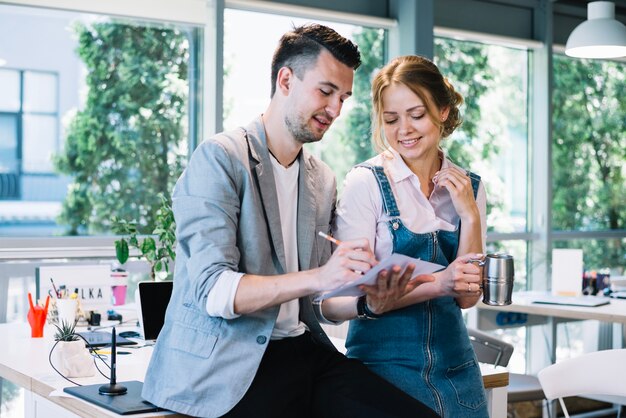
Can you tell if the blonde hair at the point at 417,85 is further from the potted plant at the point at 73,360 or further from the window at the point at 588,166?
the window at the point at 588,166

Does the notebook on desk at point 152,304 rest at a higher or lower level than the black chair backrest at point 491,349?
higher

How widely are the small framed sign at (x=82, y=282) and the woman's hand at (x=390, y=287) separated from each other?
2042 millimetres

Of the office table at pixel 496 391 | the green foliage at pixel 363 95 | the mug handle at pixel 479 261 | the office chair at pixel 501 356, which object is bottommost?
the office chair at pixel 501 356

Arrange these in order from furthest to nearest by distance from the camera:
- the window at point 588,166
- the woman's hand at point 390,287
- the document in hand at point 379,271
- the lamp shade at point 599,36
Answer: the window at point 588,166, the lamp shade at point 599,36, the woman's hand at point 390,287, the document in hand at point 379,271

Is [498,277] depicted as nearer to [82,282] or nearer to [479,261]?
[479,261]

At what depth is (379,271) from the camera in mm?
1938

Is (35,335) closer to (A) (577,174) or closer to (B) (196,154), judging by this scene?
(B) (196,154)

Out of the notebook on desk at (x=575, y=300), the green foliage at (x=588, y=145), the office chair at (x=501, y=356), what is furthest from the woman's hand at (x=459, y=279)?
the green foliage at (x=588, y=145)

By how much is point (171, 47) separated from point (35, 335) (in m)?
2.26

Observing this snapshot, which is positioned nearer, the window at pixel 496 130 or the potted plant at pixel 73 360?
the potted plant at pixel 73 360

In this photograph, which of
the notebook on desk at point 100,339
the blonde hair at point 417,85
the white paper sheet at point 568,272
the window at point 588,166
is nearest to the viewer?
the blonde hair at point 417,85

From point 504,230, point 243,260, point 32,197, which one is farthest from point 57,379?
point 504,230

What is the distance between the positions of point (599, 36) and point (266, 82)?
200cm

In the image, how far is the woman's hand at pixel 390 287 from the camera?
201 centimetres
